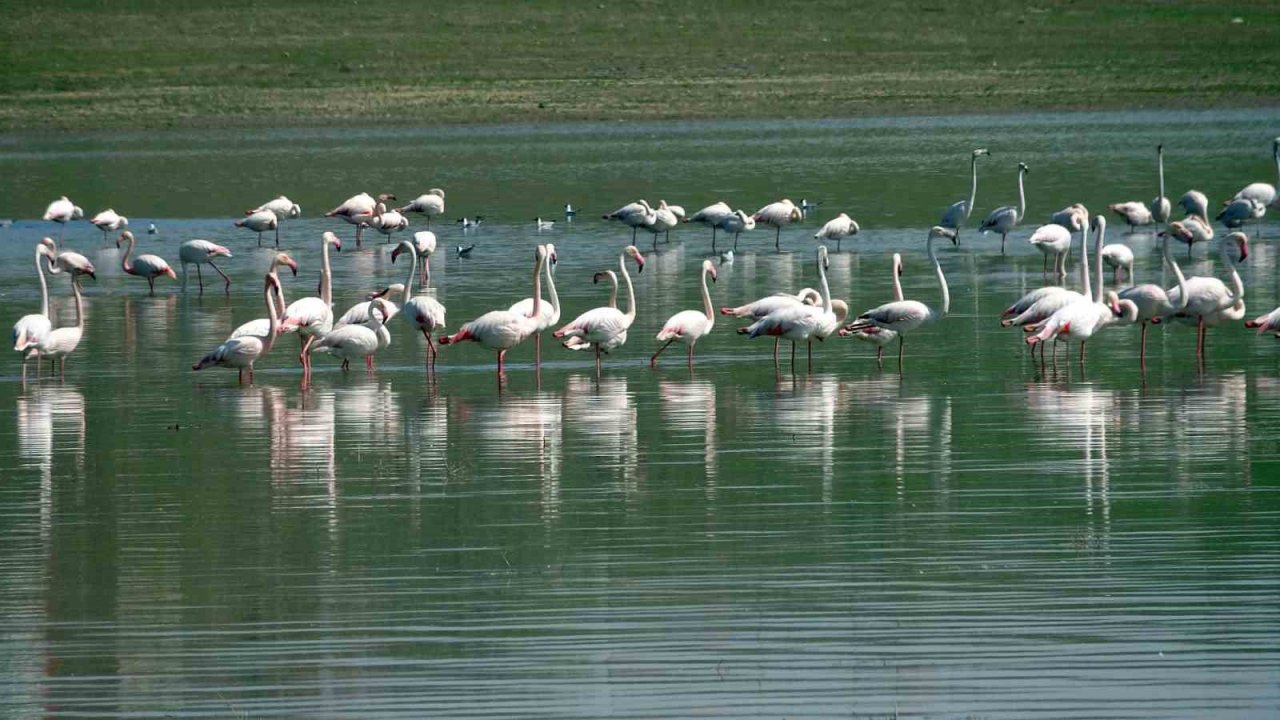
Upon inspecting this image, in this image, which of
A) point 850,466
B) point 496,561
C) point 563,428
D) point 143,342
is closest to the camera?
point 496,561

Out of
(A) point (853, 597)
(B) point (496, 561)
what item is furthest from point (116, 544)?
(A) point (853, 597)

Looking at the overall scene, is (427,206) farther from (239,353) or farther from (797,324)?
(797,324)

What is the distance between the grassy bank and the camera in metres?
54.1

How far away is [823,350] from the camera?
16.4m

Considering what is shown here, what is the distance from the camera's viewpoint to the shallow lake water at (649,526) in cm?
730

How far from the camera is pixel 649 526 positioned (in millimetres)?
9781

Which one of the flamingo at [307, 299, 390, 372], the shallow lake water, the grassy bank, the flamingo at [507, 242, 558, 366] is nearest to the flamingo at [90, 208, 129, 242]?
the shallow lake water

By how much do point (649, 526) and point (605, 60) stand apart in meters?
51.0

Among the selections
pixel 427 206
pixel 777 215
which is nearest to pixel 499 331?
pixel 777 215

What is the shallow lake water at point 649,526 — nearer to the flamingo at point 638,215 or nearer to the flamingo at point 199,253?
the flamingo at point 199,253

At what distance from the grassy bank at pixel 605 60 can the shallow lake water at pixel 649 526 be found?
1349 inches

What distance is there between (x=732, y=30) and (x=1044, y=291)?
49.7 meters

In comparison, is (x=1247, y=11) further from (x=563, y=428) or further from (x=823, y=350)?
(x=563, y=428)

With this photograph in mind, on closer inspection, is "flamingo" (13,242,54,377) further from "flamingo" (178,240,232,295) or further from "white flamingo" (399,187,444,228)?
"white flamingo" (399,187,444,228)
